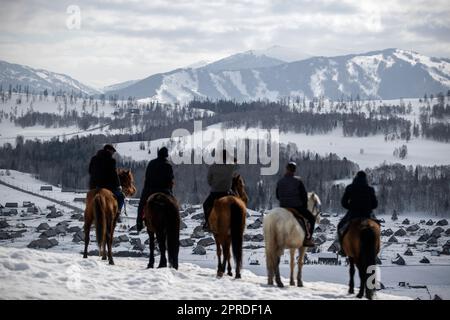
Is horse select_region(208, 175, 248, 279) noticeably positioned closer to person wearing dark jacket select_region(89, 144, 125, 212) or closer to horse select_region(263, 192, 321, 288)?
horse select_region(263, 192, 321, 288)

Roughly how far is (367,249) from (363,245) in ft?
0.38

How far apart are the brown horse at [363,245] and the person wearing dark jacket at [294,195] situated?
110 centimetres

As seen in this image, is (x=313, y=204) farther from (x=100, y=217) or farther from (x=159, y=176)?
(x=100, y=217)

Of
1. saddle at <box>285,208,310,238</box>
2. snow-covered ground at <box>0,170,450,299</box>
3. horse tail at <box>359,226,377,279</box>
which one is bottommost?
snow-covered ground at <box>0,170,450,299</box>

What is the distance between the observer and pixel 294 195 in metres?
16.8

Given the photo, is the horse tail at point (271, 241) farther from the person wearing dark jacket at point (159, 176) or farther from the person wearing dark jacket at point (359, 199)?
the person wearing dark jacket at point (159, 176)

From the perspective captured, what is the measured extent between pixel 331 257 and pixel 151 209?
60.0 m

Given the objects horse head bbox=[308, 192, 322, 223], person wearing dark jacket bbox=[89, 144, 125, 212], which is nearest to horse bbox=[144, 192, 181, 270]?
person wearing dark jacket bbox=[89, 144, 125, 212]

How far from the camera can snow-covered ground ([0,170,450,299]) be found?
46.5 feet

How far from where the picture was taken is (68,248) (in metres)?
Answer: 77.4

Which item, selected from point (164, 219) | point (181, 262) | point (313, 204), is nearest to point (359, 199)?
point (313, 204)
